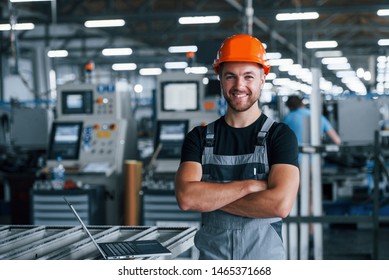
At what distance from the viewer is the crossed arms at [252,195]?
2.09 meters

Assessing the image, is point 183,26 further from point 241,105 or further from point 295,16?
point 241,105

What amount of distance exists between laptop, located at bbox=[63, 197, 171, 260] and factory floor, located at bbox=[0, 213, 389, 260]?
329cm

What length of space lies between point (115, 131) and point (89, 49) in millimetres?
12472

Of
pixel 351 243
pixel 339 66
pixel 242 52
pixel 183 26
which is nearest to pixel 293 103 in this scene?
pixel 351 243

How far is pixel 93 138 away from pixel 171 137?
0.73 meters

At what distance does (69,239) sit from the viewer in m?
2.44

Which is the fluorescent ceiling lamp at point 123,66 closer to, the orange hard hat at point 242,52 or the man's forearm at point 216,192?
the orange hard hat at point 242,52

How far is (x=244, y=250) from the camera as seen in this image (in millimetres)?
2117

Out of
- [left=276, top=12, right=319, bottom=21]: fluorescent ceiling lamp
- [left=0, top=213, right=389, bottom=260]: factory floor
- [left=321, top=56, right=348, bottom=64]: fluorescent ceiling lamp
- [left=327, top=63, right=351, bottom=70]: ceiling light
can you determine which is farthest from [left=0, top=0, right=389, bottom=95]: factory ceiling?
[left=0, top=213, right=389, bottom=260]: factory floor

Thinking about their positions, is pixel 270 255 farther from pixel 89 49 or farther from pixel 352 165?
pixel 89 49

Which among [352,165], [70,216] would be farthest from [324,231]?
[70,216]

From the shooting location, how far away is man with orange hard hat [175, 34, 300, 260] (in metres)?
2.11

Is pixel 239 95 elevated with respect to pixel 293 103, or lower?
lower
